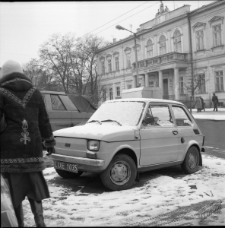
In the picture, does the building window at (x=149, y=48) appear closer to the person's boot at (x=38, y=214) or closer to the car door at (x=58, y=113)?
the car door at (x=58, y=113)

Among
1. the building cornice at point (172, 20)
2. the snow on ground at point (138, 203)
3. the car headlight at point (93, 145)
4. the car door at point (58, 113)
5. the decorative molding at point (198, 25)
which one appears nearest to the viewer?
the snow on ground at point (138, 203)

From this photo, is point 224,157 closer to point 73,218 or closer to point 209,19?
point 73,218

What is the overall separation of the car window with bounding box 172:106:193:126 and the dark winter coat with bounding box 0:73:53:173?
159 inches

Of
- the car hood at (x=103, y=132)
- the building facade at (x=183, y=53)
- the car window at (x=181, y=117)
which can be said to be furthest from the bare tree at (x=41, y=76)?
the car hood at (x=103, y=132)

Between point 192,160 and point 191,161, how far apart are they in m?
0.04

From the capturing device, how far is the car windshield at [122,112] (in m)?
6.09

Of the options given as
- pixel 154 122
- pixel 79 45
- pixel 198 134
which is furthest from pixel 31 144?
pixel 79 45

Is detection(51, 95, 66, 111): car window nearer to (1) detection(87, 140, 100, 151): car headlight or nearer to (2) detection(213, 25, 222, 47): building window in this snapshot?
(1) detection(87, 140, 100, 151): car headlight

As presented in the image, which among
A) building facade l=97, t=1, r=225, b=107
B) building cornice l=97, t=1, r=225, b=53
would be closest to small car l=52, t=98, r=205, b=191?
building facade l=97, t=1, r=225, b=107

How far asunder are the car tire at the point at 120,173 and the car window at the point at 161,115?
112cm

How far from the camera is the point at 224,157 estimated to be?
875 cm

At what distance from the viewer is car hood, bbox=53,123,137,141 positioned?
5367 mm

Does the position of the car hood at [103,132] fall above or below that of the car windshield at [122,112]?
below

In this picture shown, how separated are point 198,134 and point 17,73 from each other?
16.0 feet
